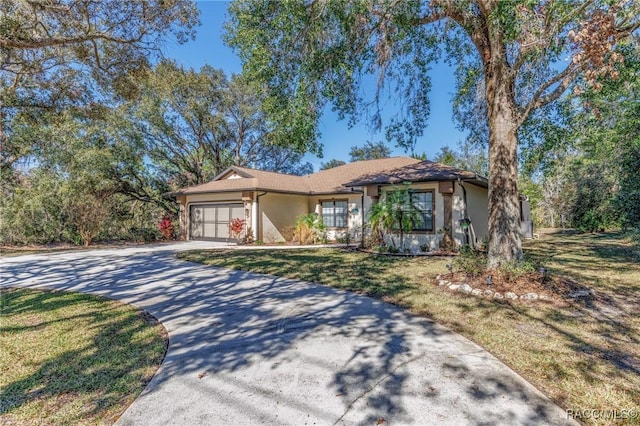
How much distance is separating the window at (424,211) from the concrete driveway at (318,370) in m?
7.45

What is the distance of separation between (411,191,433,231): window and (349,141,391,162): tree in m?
23.2

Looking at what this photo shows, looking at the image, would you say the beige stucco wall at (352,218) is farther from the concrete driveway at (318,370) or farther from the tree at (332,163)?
the tree at (332,163)

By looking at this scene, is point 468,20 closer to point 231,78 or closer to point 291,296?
point 291,296

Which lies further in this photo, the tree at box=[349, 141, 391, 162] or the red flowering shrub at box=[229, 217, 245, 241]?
the tree at box=[349, 141, 391, 162]

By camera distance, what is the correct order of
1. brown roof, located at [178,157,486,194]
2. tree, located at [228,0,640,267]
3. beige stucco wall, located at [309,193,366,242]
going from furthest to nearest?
beige stucco wall, located at [309,193,366,242]
brown roof, located at [178,157,486,194]
tree, located at [228,0,640,267]

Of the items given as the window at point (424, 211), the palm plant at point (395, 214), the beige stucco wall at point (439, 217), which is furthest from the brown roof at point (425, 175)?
the window at point (424, 211)

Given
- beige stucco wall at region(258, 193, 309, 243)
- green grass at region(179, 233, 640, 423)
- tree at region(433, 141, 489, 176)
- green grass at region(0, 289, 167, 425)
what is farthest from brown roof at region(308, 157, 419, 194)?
tree at region(433, 141, 489, 176)

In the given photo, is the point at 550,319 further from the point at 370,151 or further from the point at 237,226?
the point at 370,151

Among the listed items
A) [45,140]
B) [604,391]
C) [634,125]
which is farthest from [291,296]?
[45,140]

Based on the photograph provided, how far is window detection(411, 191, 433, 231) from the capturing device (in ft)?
41.3

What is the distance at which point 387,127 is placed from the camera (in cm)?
843

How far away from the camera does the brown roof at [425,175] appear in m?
11.8

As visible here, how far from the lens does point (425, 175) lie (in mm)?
12609

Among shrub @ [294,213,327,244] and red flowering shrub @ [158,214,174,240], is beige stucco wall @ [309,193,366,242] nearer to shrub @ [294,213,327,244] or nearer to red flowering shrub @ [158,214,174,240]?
shrub @ [294,213,327,244]
